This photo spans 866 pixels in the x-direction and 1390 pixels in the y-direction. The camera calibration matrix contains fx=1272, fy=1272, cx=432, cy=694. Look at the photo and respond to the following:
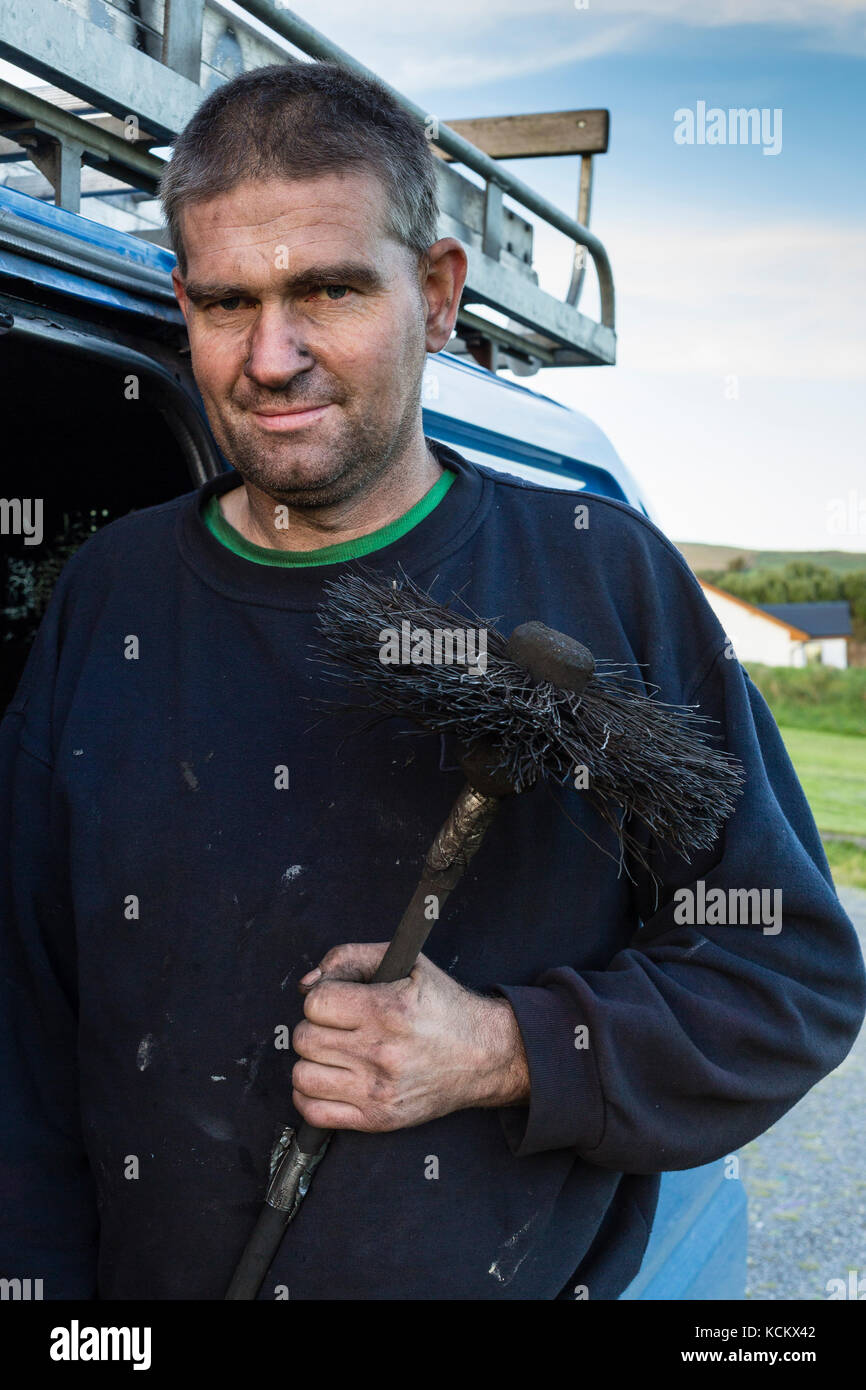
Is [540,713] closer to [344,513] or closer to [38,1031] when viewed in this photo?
[344,513]

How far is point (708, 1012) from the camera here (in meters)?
1.59

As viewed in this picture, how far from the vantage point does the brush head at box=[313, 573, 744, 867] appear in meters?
1.41

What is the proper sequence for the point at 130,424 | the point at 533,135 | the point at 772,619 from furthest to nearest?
1. the point at 772,619
2. the point at 533,135
3. the point at 130,424

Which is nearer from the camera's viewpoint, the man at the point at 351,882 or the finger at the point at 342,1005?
the finger at the point at 342,1005

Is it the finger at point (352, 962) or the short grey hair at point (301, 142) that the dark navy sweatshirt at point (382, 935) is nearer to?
the finger at point (352, 962)

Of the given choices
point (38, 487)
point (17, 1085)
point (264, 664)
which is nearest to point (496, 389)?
point (38, 487)

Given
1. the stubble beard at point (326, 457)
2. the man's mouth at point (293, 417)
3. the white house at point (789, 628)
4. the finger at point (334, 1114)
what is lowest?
the finger at point (334, 1114)

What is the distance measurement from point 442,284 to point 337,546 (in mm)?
434

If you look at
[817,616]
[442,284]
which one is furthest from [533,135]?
[817,616]

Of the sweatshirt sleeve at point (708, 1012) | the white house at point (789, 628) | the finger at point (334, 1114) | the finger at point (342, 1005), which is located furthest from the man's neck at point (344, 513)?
the white house at point (789, 628)

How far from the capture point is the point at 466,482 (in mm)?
1847

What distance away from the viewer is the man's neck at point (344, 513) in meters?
1.78
